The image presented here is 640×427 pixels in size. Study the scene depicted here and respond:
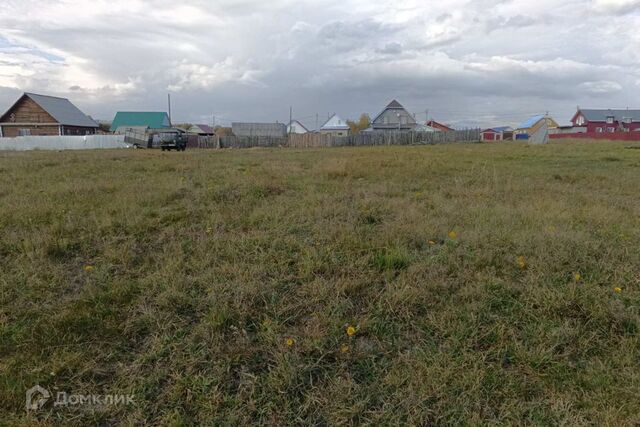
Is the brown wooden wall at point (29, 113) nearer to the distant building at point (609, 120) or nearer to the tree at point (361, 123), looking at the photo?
the tree at point (361, 123)

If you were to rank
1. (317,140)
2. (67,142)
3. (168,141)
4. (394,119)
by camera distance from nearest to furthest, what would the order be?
(168,141), (67,142), (317,140), (394,119)

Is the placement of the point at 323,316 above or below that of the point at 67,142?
below

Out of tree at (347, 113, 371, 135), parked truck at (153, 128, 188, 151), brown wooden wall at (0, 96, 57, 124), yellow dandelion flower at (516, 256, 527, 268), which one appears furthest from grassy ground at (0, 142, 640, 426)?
tree at (347, 113, 371, 135)

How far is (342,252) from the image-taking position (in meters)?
3.37

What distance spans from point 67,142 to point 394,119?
3863 cm

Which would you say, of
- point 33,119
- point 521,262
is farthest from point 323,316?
point 33,119

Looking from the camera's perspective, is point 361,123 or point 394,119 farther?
point 361,123

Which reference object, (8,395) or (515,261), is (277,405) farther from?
(515,261)

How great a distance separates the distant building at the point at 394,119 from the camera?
47281 mm

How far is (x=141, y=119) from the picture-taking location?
50188mm

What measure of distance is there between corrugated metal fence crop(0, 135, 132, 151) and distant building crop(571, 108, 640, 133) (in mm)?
72669

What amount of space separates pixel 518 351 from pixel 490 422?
1.96 feet

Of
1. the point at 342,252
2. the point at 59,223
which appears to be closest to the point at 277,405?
the point at 342,252

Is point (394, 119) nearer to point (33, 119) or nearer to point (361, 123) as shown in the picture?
point (361, 123)
